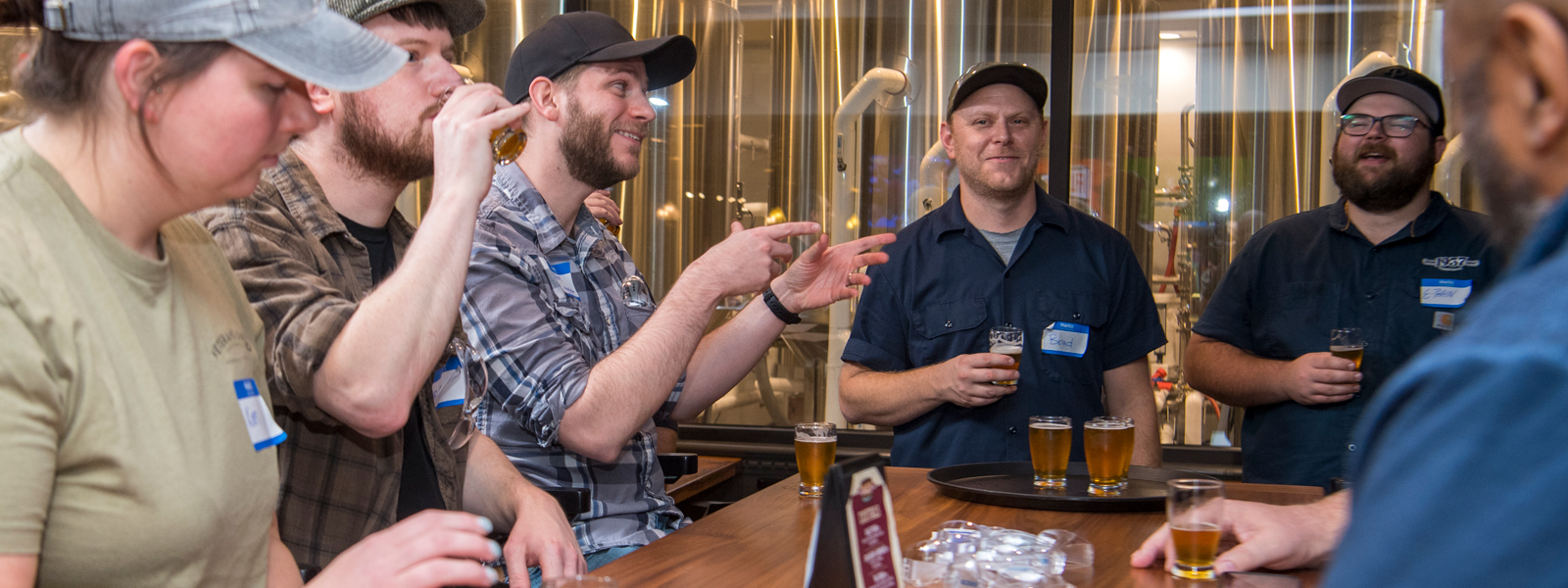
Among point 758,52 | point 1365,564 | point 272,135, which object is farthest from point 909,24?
point 1365,564

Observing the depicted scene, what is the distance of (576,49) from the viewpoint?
2.44m

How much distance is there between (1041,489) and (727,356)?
0.82 metres

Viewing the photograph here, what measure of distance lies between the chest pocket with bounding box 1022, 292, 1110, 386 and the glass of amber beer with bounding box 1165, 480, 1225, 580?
1.47m

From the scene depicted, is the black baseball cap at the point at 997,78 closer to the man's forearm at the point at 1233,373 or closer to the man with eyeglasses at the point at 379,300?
the man's forearm at the point at 1233,373

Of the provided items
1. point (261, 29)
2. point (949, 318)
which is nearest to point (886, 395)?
point (949, 318)

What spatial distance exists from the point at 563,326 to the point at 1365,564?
6.04ft

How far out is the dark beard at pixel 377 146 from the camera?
5.66ft

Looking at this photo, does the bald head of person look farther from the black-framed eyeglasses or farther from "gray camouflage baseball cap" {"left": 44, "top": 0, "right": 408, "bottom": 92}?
the black-framed eyeglasses

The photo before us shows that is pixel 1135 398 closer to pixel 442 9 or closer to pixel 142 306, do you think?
pixel 442 9

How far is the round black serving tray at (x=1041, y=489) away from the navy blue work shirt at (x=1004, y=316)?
1.88ft

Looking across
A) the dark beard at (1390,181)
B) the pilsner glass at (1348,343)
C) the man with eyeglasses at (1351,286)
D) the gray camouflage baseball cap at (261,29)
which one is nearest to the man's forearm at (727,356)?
the gray camouflage baseball cap at (261,29)

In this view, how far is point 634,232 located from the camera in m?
4.50

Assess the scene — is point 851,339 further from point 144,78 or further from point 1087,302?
point 144,78

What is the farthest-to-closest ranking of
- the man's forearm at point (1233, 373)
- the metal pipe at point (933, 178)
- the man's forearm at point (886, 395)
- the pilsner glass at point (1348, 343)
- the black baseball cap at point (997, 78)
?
the metal pipe at point (933, 178)
the black baseball cap at point (997, 78)
the man's forearm at point (1233, 373)
the man's forearm at point (886, 395)
the pilsner glass at point (1348, 343)
